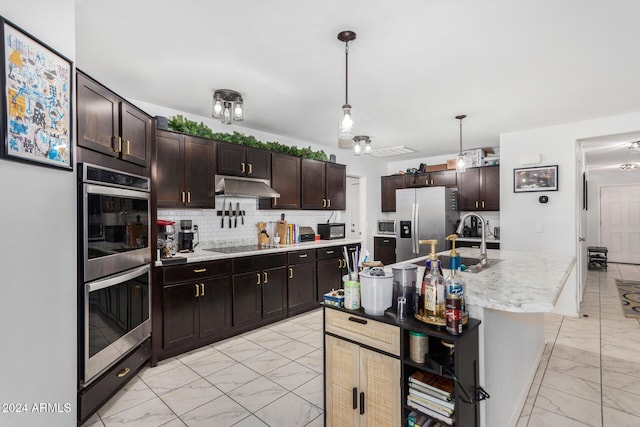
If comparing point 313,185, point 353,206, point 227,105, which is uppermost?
point 227,105

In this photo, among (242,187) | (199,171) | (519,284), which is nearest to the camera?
(519,284)

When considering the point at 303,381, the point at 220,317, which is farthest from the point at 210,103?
the point at 303,381

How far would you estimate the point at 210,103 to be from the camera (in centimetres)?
337

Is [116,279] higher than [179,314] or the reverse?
higher

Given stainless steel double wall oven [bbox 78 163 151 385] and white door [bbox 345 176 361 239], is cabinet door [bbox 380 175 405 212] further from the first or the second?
stainless steel double wall oven [bbox 78 163 151 385]

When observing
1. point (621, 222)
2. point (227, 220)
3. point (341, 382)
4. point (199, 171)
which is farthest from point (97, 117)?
point (621, 222)

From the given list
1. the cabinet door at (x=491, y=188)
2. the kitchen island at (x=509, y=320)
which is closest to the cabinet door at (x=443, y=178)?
the cabinet door at (x=491, y=188)

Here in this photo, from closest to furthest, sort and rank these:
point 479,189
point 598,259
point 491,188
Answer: point 491,188, point 479,189, point 598,259

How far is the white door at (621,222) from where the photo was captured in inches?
304

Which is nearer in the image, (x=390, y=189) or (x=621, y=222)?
(x=390, y=189)

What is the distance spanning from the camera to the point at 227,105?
303cm

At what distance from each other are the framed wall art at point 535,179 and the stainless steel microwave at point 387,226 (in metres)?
2.28

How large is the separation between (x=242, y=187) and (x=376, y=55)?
204cm

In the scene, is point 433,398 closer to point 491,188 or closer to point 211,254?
point 211,254
